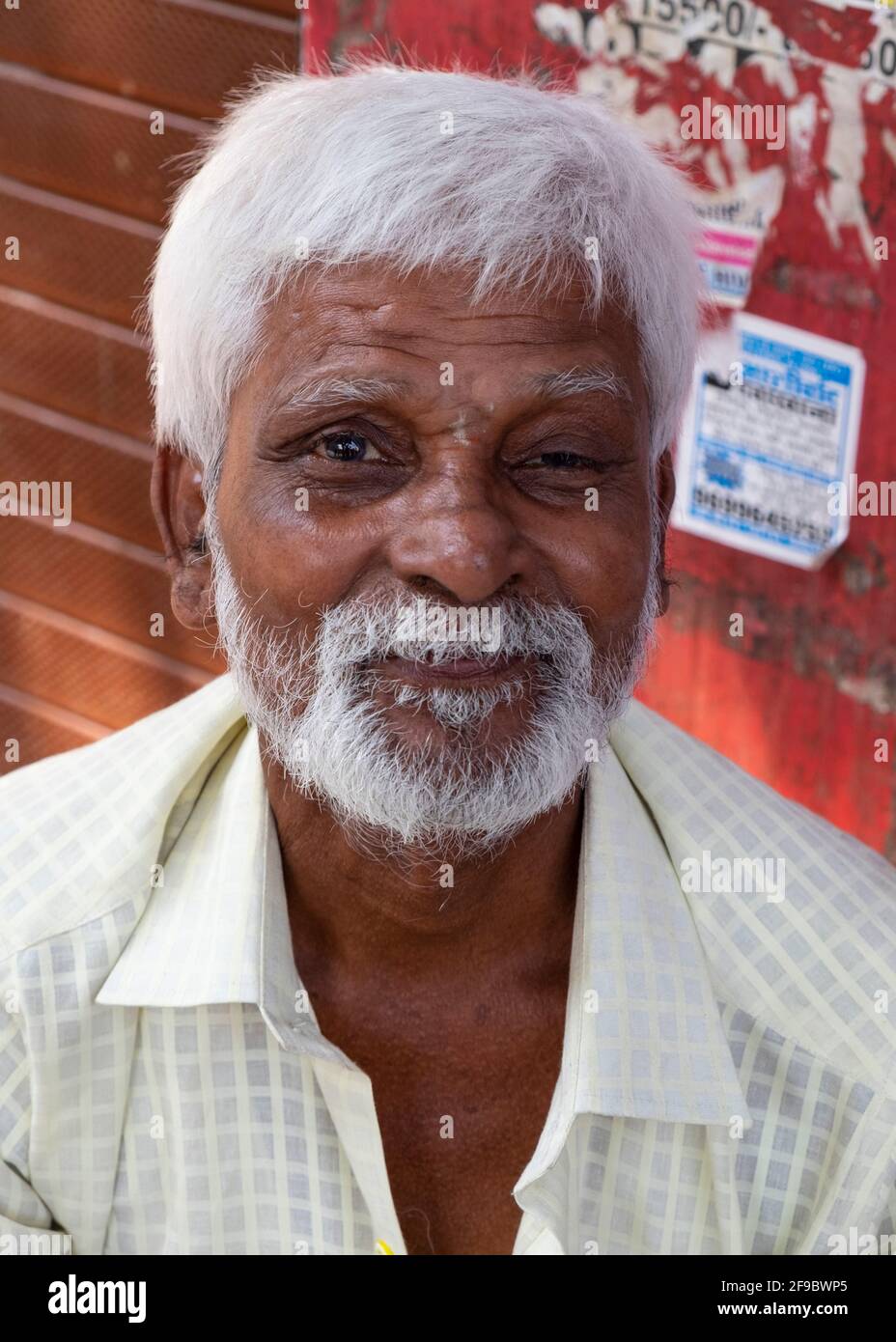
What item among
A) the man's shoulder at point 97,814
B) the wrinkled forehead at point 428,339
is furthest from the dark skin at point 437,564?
the man's shoulder at point 97,814

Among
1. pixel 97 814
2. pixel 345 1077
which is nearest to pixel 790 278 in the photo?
pixel 97 814

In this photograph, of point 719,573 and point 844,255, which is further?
point 719,573

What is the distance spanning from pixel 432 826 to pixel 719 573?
5.14 ft

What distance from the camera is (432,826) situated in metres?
1.84

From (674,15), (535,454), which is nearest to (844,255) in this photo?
(674,15)

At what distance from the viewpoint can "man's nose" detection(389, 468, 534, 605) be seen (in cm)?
171

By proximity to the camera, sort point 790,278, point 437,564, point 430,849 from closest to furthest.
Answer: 1. point 437,564
2. point 430,849
3. point 790,278

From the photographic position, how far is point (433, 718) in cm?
180

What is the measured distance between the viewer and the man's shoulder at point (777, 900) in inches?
75.4

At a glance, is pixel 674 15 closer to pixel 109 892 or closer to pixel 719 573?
pixel 719 573

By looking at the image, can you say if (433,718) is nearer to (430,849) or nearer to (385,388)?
(430,849)

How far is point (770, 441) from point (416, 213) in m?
1.49

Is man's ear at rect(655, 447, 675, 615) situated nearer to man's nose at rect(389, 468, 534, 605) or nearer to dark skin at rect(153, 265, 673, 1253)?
dark skin at rect(153, 265, 673, 1253)

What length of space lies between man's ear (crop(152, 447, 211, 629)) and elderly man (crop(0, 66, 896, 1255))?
89mm
